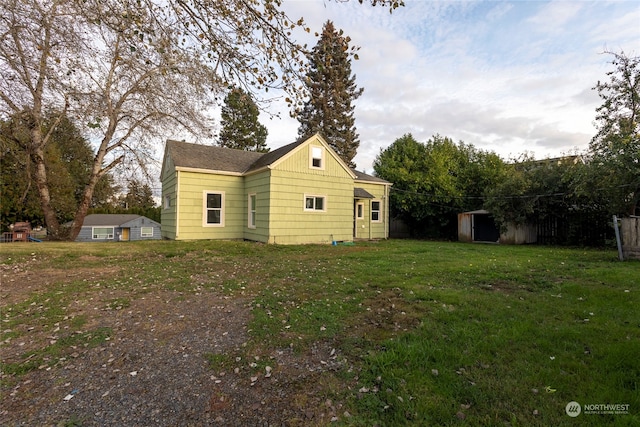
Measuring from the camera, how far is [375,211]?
17094mm

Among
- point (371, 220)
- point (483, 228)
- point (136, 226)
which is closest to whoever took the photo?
point (371, 220)

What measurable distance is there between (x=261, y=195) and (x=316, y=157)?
291cm

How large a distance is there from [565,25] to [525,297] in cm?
683

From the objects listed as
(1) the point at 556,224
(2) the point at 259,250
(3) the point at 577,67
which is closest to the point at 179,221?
(2) the point at 259,250

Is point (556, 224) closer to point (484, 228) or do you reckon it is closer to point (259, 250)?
point (484, 228)

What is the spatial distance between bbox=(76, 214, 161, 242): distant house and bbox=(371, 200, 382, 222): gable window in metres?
25.0

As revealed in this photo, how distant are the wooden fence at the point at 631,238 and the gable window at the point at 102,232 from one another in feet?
119

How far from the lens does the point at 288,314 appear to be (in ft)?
13.9

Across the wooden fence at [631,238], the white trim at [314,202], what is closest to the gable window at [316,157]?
the white trim at [314,202]

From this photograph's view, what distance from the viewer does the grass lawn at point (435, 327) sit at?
2340mm

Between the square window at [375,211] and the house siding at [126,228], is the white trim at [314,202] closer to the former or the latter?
the square window at [375,211]

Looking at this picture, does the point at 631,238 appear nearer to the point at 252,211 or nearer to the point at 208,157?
the point at 252,211

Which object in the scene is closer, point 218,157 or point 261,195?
point 261,195

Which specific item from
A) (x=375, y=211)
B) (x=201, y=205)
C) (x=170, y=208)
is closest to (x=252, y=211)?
(x=201, y=205)
